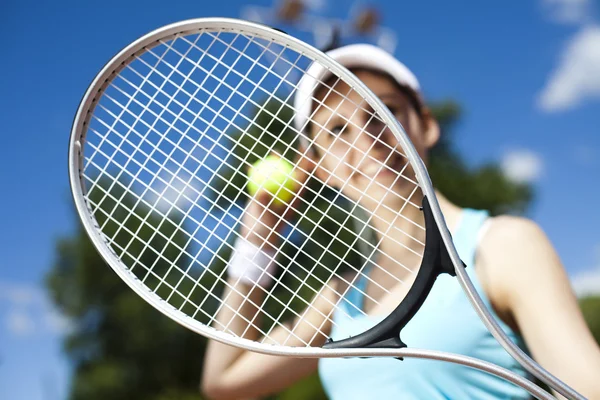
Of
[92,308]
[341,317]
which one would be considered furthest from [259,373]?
[92,308]

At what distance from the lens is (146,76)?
1108 millimetres

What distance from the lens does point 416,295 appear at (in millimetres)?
895

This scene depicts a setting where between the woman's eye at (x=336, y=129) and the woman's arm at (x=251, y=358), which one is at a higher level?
the woman's eye at (x=336, y=129)

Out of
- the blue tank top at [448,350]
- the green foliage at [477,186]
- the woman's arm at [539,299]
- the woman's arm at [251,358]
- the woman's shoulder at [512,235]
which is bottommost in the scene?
the woman's arm at [251,358]

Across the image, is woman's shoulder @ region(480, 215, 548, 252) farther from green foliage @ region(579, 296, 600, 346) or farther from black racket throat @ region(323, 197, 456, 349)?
green foliage @ region(579, 296, 600, 346)

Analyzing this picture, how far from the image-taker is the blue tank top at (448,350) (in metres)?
0.96

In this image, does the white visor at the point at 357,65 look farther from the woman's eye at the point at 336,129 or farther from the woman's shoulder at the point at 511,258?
the woman's shoulder at the point at 511,258

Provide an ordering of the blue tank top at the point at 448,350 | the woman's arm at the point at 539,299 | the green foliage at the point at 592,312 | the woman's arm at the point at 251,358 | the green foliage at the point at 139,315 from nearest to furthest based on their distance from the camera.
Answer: the woman's arm at the point at 539,299 < the blue tank top at the point at 448,350 < the woman's arm at the point at 251,358 < the green foliage at the point at 592,312 < the green foliage at the point at 139,315

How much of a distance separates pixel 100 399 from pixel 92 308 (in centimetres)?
100

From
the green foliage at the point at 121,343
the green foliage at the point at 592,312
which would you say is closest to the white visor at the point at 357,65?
the green foliage at the point at 592,312

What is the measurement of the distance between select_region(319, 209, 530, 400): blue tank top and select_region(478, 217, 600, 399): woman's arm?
3 cm

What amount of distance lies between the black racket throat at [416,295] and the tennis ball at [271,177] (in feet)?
0.77

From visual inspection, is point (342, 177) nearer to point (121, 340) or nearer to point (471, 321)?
point (471, 321)

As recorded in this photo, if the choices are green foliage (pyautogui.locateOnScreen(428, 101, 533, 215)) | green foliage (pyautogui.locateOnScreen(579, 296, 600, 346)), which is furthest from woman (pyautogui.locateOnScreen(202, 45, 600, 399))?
green foliage (pyautogui.locateOnScreen(428, 101, 533, 215))
